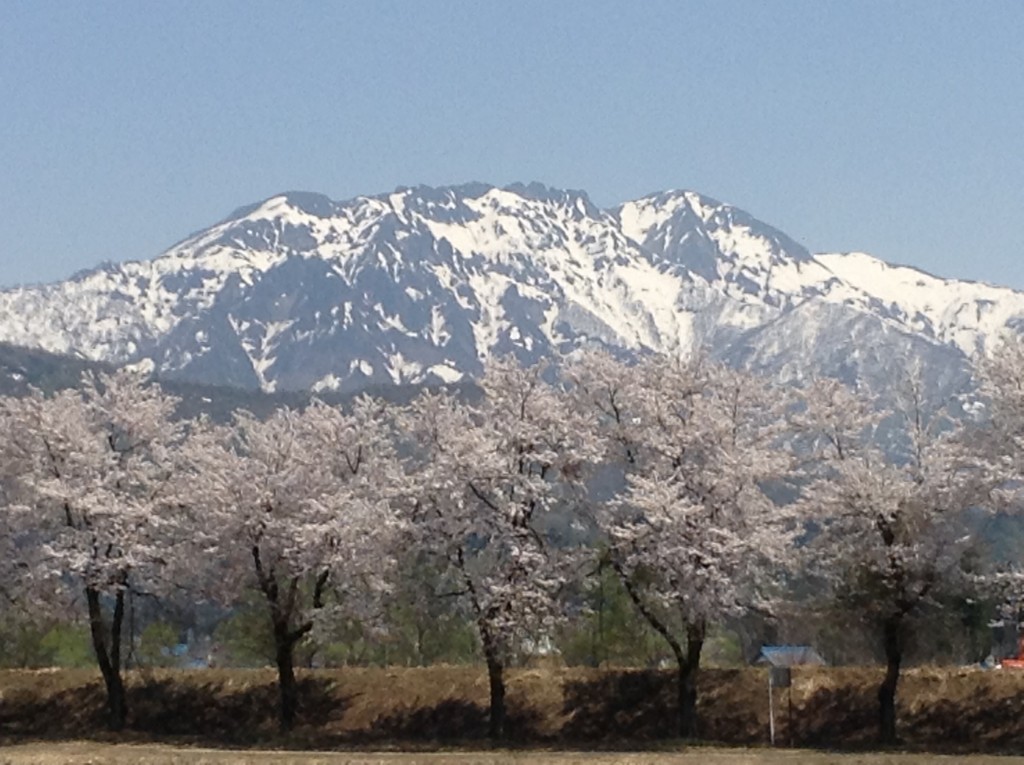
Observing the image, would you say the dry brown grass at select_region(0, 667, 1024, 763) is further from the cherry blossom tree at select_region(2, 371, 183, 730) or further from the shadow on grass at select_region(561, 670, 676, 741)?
the cherry blossom tree at select_region(2, 371, 183, 730)

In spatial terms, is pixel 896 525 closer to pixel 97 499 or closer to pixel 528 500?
pixel 528 500

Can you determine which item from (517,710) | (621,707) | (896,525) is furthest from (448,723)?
(896,525)

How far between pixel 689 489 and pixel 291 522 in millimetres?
15685

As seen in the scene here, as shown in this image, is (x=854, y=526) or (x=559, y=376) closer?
(x=854, y=526)

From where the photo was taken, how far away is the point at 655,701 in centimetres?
6312

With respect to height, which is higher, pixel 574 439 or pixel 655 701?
pixel 574 439

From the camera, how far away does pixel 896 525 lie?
2227 inches

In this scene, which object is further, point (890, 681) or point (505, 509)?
point (505, 509)

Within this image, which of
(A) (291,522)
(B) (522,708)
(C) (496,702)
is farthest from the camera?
(B) (522,708)

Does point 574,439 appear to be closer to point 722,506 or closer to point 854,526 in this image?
point 722,506

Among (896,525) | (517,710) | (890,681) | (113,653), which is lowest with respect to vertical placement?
(517,710)

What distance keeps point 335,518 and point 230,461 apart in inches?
210

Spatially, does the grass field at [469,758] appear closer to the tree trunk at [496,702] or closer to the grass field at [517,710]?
the grass field at [517,710]

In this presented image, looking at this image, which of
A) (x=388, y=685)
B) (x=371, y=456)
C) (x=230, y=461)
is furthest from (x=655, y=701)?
(x=230, y=461)
